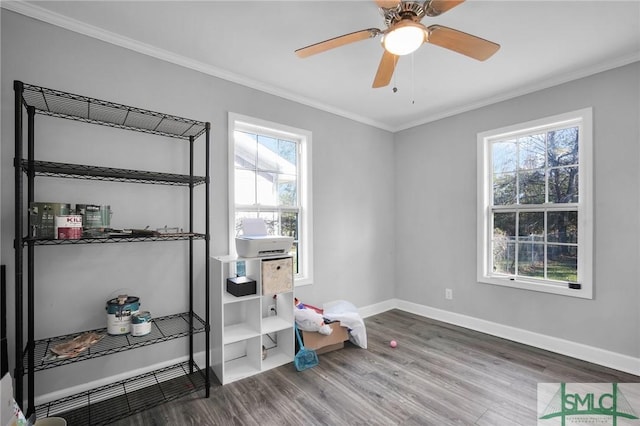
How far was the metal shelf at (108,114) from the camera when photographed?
1.79 m

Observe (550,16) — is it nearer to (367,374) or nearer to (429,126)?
(429,126)

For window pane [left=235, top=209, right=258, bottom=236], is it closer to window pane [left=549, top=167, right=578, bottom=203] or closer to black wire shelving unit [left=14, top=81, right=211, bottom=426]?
black wire shelving unit [left=14, top=81, right=211, bottom=426]

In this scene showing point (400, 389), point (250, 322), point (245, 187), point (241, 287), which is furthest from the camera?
point (245, 187)

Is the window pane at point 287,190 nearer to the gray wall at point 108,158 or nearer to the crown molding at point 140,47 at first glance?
the gray wall at point 108,158

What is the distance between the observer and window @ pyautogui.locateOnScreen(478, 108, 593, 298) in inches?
106

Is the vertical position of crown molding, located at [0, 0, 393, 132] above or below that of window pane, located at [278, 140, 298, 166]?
above

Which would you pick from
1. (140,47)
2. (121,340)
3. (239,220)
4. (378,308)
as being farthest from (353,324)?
(140,47)

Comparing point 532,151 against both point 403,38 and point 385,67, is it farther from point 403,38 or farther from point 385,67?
point 403,38

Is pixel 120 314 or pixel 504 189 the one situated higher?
pixel 504 189

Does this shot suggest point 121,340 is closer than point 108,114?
Yes

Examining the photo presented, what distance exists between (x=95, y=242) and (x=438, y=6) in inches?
88.6

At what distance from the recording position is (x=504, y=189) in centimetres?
325

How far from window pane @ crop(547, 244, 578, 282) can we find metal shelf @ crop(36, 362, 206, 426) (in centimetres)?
318

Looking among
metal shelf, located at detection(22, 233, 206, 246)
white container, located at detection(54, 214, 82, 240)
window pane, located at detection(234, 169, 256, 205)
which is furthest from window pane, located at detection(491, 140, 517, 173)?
white container, located at detection(54, 214, 82, 240)
